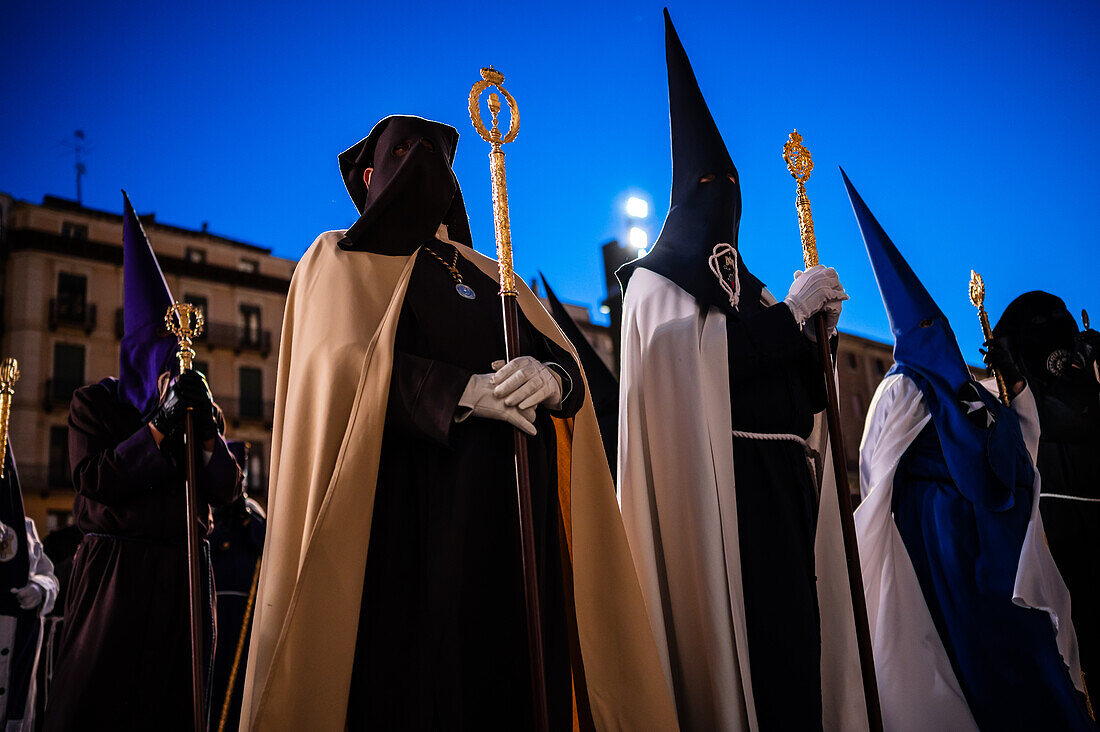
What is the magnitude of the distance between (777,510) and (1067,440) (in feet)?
11.0

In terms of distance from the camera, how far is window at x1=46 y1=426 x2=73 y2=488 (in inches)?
1008

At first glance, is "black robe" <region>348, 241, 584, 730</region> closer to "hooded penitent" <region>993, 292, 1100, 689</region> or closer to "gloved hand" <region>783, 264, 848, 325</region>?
"gloved hand" <region>783, 264, 848, 325</region>

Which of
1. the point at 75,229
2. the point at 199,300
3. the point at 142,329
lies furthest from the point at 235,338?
the point at 142,329

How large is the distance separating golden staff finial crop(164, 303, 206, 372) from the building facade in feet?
77.9

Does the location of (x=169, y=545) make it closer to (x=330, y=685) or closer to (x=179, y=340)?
(x=179, y=340)

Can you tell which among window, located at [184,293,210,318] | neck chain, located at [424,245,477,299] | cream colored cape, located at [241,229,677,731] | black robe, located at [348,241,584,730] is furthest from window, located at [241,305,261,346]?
black robe, located at [348,241,584,730]

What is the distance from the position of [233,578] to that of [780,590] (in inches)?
182

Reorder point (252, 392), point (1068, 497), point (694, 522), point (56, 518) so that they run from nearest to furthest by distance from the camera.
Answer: point (694, 522), point (1068, 497), point (56, 518), point (252, 392)

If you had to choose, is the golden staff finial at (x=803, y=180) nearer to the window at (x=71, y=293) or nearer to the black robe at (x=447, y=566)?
the black robe at (x=447, y=566)

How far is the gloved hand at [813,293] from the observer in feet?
13.2

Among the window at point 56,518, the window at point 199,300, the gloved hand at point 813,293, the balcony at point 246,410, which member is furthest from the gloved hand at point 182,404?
the window at point 199,300

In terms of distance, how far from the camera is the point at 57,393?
87.2 feet

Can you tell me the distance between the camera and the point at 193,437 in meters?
3.99

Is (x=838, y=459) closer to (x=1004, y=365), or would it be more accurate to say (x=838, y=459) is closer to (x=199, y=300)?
(x=1004, y=365)
